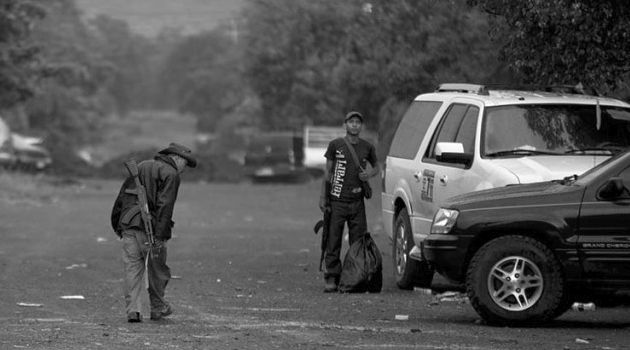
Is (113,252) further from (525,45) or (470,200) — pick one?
(470,200)

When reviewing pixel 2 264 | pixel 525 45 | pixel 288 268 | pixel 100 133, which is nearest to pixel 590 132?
pixel 525 45

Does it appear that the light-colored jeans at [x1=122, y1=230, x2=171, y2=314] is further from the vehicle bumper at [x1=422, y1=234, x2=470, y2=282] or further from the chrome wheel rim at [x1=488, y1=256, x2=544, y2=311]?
the chrome wheel rim at [x1=488, y1=256, x2=544, y2=311]

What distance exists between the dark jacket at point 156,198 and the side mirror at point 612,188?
345 cm

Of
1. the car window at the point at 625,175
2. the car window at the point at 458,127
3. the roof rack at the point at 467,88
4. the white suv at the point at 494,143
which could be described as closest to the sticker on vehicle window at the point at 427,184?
the white suv at the point at 494,143

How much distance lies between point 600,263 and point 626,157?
857 millimetres

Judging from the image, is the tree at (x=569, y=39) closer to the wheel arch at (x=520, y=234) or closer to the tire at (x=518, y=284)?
the wheel arch at (x=520, y=234)

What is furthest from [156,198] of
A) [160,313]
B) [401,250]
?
[401,250]

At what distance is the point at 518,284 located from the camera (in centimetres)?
1213

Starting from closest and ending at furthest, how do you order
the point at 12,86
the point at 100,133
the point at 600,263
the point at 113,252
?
the point at 600,263
the point at 113,252
the point at 12,86
the point at 100,133

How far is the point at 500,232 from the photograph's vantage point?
12.4m

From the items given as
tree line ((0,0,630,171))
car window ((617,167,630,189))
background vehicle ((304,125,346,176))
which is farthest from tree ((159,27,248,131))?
car window ((617,167,630,189))

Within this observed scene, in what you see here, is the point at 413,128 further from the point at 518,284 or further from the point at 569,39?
the point at 518,284

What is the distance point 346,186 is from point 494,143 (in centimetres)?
191

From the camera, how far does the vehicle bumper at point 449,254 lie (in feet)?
41.2
